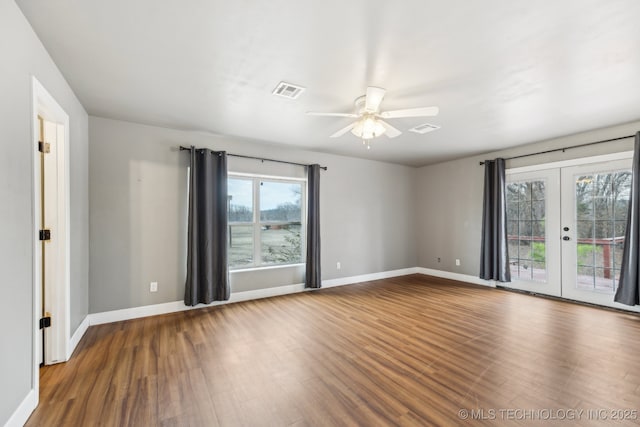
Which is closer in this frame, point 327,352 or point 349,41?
point 349,41

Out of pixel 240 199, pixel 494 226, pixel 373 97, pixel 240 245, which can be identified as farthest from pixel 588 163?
pixel 240 245

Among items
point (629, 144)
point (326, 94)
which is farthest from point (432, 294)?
point (326, 94)

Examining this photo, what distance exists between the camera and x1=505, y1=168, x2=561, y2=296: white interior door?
14.7 feet

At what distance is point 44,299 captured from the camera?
246 centimetres

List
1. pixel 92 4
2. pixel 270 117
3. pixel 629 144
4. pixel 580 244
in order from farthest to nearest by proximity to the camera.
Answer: pixel 580 244, pixel 629 144, pixel 270 117, pixel 92 4

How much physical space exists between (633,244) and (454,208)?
8.79 ft

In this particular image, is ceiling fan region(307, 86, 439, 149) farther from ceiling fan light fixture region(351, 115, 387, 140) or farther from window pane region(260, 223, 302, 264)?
window pane region(260, 223, 302, 264)

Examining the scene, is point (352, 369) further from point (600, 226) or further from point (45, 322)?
point (600, 226)

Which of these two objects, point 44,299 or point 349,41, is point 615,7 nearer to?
point 349,41

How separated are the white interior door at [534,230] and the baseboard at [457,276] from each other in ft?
1.11

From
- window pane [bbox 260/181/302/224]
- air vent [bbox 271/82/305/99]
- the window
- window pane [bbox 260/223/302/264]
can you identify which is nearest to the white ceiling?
air vent [bbox 271/82/305/99]

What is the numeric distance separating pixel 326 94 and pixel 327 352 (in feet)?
8.46

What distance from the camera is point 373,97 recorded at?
2.51m

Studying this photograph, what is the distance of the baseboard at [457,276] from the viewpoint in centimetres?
529
